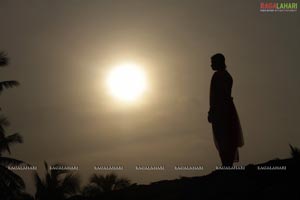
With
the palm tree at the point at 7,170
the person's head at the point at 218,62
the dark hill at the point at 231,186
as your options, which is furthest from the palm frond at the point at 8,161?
the person's head at the point at 218,62

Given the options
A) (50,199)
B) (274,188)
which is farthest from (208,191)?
(50,199)

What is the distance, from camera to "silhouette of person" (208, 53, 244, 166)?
43.2 ft

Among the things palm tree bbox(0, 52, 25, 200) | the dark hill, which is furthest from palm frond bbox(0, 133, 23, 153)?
the dark hill

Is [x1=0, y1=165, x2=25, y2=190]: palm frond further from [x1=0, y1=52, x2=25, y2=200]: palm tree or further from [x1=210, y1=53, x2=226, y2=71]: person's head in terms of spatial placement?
[x1=210, y1=53, x2=226, y2=71]: person's head

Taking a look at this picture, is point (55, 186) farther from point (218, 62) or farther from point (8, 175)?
point (218, 62)

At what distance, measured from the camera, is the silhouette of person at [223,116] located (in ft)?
43.2

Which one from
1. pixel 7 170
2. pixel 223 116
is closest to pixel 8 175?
pixel 7 170

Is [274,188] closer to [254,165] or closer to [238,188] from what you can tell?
[238,188]

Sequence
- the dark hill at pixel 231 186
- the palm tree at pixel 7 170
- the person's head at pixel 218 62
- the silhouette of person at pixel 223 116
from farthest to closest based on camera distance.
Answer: the palm tree at pixel 7 170 < the person's head at pixel 218 62 < the silhouette of person at pixel 223 116 < the dark hill at pixel 231 186

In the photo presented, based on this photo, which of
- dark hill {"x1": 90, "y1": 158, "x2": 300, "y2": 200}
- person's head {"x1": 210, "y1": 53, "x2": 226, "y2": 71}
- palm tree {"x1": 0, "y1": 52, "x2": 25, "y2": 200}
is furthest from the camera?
palm tree {"x1": 0, "y1": 52, "x2": 25, "y2": 200}

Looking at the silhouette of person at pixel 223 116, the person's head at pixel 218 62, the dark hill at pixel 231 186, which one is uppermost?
the person's head at pixel 218 62

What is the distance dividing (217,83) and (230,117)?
42.1 inches

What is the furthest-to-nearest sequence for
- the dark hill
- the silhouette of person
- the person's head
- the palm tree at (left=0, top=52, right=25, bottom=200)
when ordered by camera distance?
the palm tree at (left=0, top=52, right=25, bottom=200) → the person's head → the silhouette of person → the dark hill

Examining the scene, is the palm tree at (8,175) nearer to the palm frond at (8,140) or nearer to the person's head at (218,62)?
the palm frond at (8,140)
